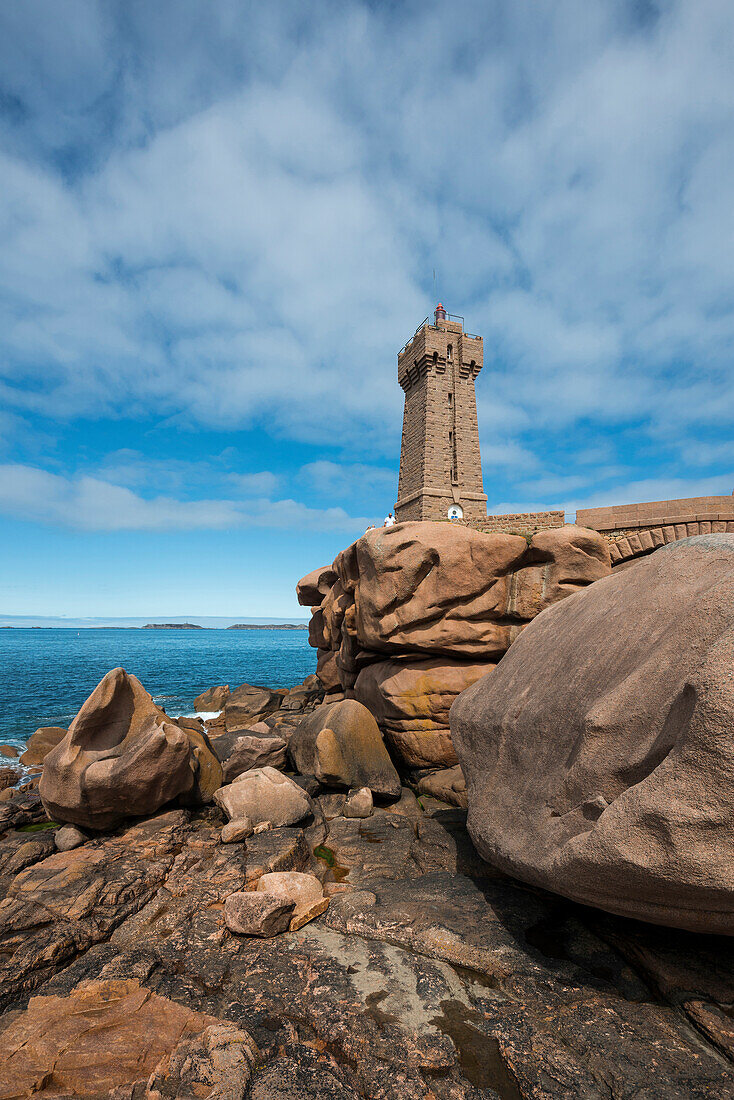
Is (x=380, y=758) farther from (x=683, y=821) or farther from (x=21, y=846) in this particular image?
(x=683, y=821)

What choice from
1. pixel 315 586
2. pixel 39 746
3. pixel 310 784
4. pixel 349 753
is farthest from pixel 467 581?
pixel 39 746

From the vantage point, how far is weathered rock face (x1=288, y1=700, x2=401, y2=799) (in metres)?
9.91

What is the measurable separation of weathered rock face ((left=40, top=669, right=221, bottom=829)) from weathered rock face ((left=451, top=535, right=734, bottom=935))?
5.24 m

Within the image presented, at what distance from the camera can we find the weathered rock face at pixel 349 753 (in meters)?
9.91

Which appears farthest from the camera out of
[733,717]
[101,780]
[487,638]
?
[487,638]

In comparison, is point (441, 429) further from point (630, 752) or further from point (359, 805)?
point (630, 752)

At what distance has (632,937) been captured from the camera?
15.6 ft

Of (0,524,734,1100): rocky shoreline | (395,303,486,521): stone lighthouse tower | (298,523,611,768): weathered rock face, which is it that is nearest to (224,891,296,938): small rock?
(0,524,734,1100): rocky shoreline

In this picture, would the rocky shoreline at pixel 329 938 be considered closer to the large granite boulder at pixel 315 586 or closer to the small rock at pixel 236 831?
the small rock at pixel 236 831

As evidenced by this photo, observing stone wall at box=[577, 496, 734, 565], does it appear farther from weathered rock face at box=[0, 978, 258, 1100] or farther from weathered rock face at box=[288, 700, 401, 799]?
weathered rock face at box=[0, 978, 258, 1100]

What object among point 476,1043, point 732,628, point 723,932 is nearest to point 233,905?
point 476,1043

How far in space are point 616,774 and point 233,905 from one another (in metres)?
4.48

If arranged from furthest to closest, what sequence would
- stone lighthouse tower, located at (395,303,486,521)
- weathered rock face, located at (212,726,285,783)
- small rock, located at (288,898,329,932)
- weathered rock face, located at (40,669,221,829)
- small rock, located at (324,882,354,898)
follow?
stone lighthouse tower, located at (395,303,486,521), weathered rock face, located at (212,726,285,783), weathered rock face, located at (40,669,221,829), small rock, located at (324,882,354,898), small rock, located at (288,898,329,932)

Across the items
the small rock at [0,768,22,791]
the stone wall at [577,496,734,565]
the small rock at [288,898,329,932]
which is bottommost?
the small rock at [0,768,22,791]
